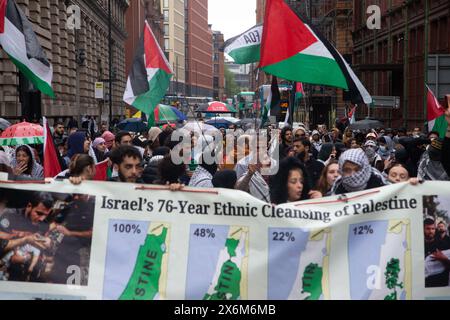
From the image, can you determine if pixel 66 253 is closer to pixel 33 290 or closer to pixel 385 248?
pixel 33 290

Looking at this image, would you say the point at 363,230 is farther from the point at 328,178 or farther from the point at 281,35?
the point at 281,35

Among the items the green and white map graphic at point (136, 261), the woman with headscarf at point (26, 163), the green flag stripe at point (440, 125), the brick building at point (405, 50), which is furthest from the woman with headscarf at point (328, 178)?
the brick building at point (405, 50)

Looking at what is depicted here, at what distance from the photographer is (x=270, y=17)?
30.3 ft

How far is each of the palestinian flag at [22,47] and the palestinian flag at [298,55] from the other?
2.79 metres

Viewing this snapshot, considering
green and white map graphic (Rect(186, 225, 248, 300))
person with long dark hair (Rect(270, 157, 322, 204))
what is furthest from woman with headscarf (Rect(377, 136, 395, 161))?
green and white map graphic (Rect(186, 225, 248, 300))

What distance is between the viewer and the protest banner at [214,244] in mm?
5375

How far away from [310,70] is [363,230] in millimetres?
3861

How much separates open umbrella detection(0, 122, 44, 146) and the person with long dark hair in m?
5.15

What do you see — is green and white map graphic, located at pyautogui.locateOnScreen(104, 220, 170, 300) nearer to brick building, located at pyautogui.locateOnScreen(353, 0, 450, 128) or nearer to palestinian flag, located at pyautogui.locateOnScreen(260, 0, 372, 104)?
palestinian flag, located at pyautogui.locateOnScreen(260, 0, 372, 104)

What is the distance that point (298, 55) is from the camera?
9156 millimetres

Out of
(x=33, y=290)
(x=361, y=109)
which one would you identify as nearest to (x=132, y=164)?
(x=33, y=290)

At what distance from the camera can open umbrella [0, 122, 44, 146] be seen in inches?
422

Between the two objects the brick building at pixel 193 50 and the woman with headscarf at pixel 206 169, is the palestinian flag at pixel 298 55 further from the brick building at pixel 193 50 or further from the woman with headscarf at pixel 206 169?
the brick building at pixel 193 50
